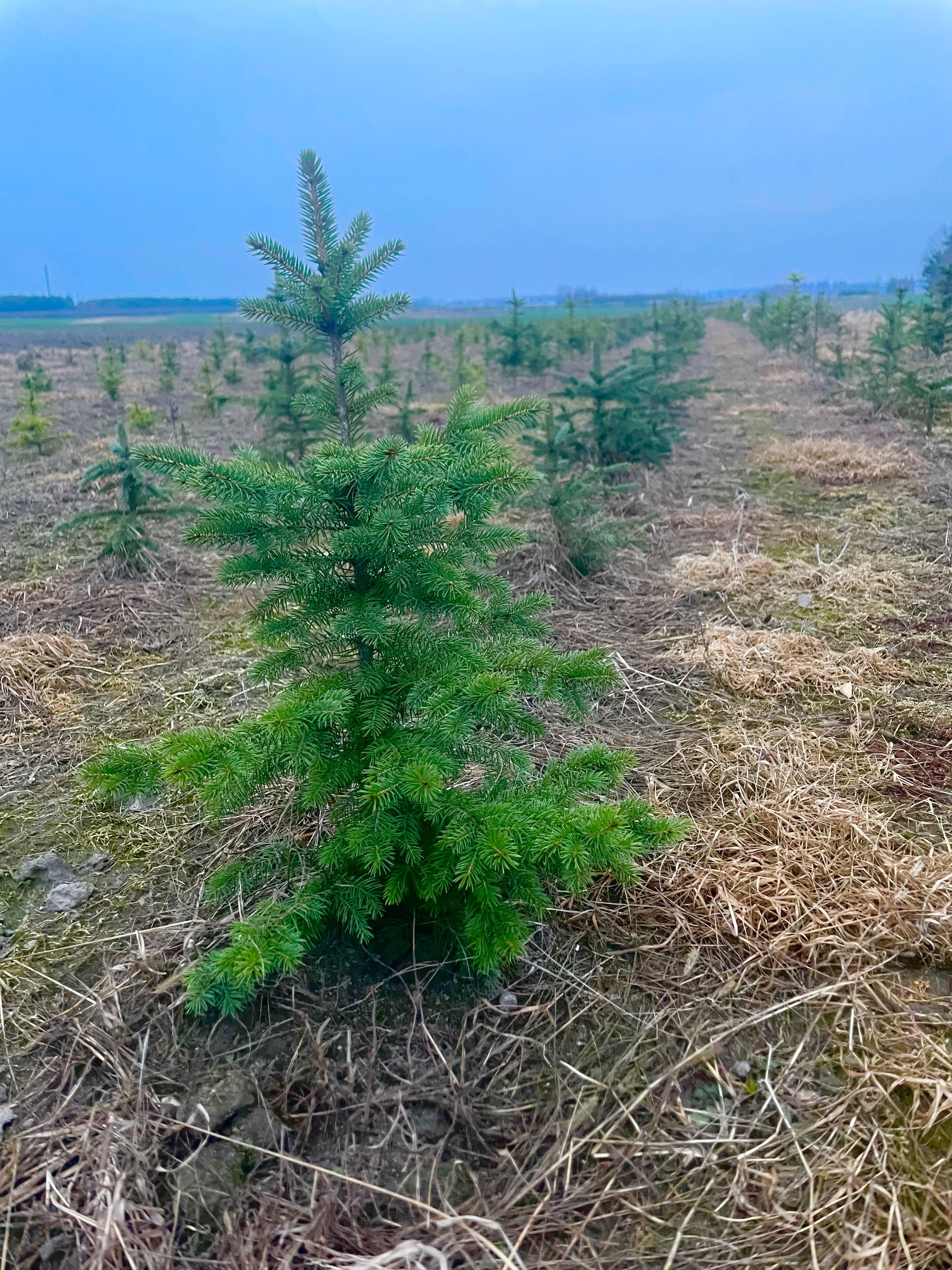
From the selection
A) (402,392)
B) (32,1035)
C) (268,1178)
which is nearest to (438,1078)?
(268,1178)

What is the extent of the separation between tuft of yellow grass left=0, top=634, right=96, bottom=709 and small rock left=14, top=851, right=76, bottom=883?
144 cm

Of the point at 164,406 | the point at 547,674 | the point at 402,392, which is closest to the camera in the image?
the point at 547,674

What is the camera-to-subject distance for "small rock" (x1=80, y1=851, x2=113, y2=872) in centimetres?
330

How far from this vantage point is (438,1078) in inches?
91.3

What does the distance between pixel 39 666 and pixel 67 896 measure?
2.25 m

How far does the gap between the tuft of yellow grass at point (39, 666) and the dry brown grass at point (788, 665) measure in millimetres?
3766

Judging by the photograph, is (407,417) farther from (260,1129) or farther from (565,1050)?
(260,1129)

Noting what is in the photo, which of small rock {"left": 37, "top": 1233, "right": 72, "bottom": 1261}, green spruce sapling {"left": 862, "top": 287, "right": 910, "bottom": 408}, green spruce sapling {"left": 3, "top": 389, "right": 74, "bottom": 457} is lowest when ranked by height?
small rock {"left": 37, "top": 1233, "right": 72, "bottom": 1261}

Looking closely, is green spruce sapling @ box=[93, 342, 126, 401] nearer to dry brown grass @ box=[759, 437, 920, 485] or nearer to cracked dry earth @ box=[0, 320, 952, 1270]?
dry brown grass @ box=[759, 437, 920, 485]

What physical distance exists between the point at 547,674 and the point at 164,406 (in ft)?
57.0

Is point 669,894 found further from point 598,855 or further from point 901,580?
point 901,580

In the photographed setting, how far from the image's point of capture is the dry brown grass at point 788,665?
15.0ft

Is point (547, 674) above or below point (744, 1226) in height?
above

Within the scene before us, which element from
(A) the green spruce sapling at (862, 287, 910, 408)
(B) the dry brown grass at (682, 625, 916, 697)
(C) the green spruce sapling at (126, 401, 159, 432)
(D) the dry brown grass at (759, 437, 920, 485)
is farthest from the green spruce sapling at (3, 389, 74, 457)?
(A) the green spruce sapling at (862, 287, 910, 408)
